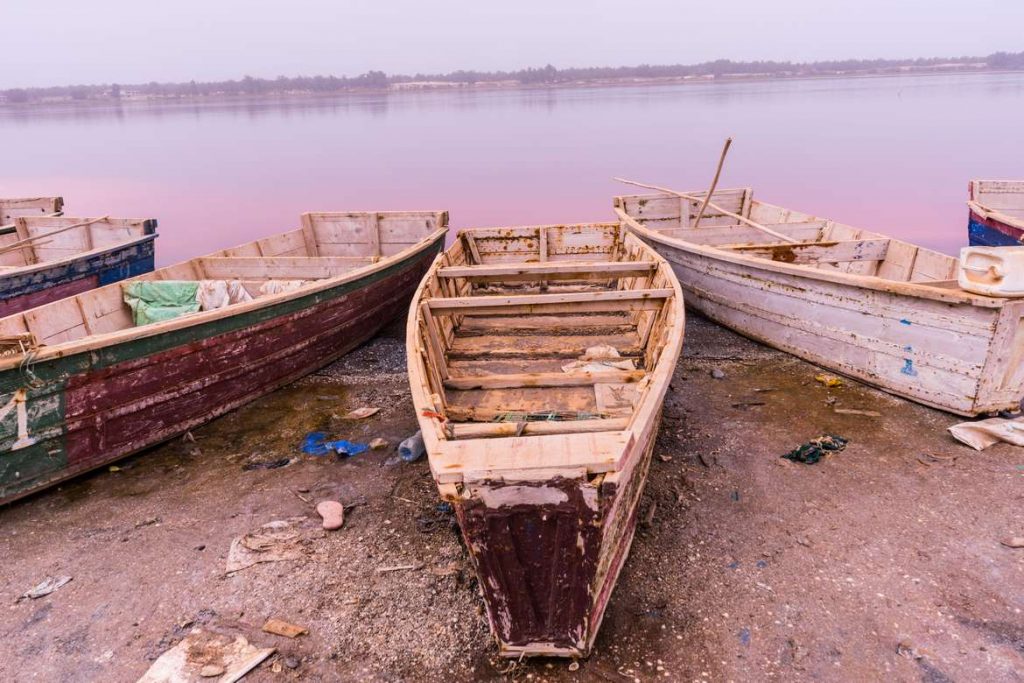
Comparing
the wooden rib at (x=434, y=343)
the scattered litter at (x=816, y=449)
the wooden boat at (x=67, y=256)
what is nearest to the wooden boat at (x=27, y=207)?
the wooden boat at (x=67, y=256)

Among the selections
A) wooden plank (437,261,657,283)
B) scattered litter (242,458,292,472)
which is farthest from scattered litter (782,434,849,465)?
scattered litter (242,458,292,472)

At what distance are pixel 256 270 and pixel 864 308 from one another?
8669 mm

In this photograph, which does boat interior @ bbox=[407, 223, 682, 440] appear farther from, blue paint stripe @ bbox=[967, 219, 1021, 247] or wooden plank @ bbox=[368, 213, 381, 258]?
blue paint stripe @ bbox=[967, 219, 1021, 247]

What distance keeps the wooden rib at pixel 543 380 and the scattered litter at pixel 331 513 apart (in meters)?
1.56

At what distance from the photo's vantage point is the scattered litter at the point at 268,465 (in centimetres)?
659

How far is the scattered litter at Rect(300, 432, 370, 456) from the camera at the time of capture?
267 inches

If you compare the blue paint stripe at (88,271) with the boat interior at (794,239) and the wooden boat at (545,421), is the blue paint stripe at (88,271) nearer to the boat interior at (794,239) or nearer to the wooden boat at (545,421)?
the wooden boat at (545,421)

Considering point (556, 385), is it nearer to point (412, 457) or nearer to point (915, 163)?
point (412, 457)

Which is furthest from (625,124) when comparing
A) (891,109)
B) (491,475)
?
(491,475)

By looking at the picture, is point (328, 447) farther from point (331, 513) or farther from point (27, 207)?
point (27, 207)

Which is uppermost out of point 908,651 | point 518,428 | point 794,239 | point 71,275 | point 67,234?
point 794,239

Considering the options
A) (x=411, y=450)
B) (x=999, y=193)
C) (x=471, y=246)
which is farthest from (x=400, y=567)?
(x=999, y=193)

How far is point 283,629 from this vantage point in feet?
14.4

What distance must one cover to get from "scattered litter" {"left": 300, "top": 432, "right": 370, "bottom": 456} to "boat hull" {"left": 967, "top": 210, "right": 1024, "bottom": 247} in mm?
10724
